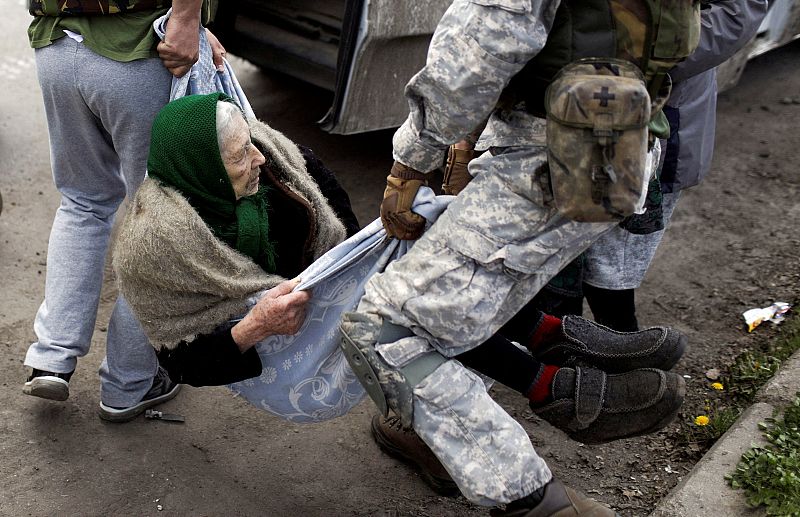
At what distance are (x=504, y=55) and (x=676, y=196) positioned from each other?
133 cm

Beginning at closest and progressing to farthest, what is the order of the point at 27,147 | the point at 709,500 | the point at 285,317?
the point at 285,317
the point at 709,500
the point at 27,147

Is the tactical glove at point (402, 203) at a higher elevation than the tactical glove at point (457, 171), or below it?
higher

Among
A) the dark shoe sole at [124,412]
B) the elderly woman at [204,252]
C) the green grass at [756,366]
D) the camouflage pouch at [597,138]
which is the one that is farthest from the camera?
the green grass at [756,366]

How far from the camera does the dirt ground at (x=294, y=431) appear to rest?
8.95 ft

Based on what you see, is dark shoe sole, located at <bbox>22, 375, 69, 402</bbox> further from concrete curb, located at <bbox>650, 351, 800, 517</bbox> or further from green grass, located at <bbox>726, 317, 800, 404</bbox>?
green grass, located at <bbox>726, 317, 800, 404</bbox>

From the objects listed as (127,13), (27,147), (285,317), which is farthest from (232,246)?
(27,147)

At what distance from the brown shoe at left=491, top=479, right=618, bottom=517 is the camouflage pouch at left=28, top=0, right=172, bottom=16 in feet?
5.59

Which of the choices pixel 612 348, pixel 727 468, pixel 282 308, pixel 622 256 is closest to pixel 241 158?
pixel 282 308

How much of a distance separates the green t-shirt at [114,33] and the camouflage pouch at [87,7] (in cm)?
2

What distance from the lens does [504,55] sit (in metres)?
1.98

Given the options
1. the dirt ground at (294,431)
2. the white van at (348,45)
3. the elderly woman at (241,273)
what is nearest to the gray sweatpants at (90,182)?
the dirt ground at (294,431)

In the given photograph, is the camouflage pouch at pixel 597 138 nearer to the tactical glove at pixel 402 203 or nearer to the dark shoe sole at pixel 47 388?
the tactical glove at pixel 402 203

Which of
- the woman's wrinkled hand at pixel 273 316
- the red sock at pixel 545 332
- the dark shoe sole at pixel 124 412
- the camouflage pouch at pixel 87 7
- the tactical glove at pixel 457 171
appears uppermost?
Answer: the camouflage pouch at pixel 87 7

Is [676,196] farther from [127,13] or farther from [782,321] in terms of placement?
[127,13]
